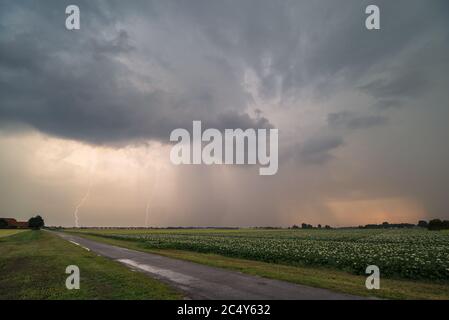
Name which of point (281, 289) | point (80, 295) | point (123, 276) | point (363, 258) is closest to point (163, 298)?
point (80, 295)

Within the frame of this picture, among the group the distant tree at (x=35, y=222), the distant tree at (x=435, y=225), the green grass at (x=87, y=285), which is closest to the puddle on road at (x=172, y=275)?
the green grass at (x=87, y=285)

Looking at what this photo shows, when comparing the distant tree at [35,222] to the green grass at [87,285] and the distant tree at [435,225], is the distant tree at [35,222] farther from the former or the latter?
the distant tree at [435,225]

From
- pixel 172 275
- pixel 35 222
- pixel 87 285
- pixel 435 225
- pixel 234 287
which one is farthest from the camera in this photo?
pixel 35 222

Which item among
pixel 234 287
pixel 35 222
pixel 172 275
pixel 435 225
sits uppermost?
pixel 234 287

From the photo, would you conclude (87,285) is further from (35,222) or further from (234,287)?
(35,222)

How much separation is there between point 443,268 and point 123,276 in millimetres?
18202

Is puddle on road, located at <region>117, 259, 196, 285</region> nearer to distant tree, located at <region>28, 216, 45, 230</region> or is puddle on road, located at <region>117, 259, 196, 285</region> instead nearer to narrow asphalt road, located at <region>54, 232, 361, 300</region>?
narrow asphalt road, located at <region>54, 232, 361, 300</region>

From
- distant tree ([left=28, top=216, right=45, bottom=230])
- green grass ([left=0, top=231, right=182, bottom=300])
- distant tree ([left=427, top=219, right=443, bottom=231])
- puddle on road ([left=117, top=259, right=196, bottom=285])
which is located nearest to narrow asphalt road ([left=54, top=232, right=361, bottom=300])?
puddle on road ([left=117, top=259, right=196, bottom=285])

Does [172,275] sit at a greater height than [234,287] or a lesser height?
lesser

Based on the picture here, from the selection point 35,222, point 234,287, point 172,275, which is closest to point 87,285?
point 172,275

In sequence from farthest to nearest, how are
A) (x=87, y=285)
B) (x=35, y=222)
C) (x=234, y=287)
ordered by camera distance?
1. (x=35, y=222)
2. (x=87, y=285)
3. (x=234, y=287)

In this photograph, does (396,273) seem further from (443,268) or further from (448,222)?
(448,222)
